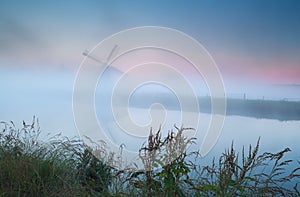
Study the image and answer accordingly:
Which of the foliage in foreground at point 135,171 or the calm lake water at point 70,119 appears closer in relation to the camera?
the foliage in foreground at point 135,171

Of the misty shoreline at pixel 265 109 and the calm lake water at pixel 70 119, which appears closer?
the calm lake water at pixel 70 119

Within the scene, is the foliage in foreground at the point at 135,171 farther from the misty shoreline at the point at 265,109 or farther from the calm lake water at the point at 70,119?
the misty shoreline at the point at 265,109

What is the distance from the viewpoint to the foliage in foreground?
5.47 feet

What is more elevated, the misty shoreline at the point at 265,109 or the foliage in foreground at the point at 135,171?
the misty shoreline at the point at 265,109

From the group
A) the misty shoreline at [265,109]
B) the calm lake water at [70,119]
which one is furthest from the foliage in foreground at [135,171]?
the misty shoreline at [265,109]

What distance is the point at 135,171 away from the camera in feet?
6.82

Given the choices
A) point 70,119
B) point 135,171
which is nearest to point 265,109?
point 70,119

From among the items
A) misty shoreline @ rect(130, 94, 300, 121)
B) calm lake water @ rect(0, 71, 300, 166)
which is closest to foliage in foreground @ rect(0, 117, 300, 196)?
calm lake water @ rect(0, 71, 300, 166)

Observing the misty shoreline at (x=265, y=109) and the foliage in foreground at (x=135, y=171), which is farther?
the misty shoreline at (x=265, y=109)

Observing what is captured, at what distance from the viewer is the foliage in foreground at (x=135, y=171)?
5.47 feet

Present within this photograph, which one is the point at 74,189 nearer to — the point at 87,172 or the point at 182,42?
the point at 87,172

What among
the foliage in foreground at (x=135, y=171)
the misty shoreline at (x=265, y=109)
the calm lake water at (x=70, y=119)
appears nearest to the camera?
the foliage in foreground at (x=135, y=171)

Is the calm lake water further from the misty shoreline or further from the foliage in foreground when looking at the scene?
the foliage in foreground

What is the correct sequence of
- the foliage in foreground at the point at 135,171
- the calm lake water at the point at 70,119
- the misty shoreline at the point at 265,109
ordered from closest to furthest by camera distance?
1. the foliage in foreground at the point at 135,171
2. the calm lake water at the point at 70,119
3. the misty shoreline at the point at 265,109
